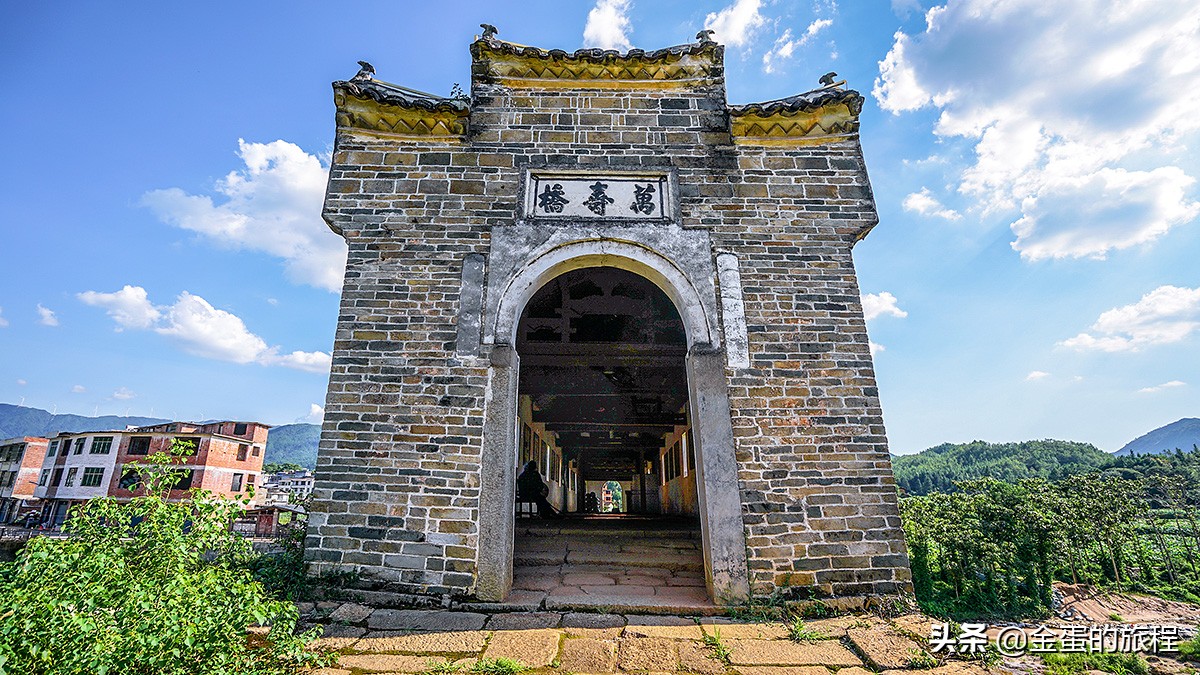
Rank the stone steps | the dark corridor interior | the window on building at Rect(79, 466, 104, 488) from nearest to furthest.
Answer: the stone steps → the dark corridor interior → the window on building at Rect(79, 466, 104, 488)

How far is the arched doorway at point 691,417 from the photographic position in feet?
16.1

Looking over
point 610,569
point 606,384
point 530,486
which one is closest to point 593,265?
point 610,569

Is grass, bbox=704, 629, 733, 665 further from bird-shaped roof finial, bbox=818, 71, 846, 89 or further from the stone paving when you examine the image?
bird-shaped roof finial, bbox=818, 71, 846, 89

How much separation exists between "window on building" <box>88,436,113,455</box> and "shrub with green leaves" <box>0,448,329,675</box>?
37.7 meters

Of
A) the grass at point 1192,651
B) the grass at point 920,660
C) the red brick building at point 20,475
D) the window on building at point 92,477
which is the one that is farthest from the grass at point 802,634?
the red brick building at point 20,475

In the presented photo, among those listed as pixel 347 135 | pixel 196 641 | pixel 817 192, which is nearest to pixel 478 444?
pixel 196 641

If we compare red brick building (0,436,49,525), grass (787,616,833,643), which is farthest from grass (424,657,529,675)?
red brick building (0,436,49,525)

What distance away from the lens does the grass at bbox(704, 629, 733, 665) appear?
11.7ft

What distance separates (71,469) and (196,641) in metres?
42.2

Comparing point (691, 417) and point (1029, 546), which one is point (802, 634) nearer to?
point (691, 417)

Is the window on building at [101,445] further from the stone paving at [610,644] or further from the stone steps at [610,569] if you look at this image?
the stone paving at [610,644]

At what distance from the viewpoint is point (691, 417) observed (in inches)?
219

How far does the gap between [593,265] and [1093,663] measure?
5.23m

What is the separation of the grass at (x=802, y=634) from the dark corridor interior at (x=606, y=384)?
396 centimetres
